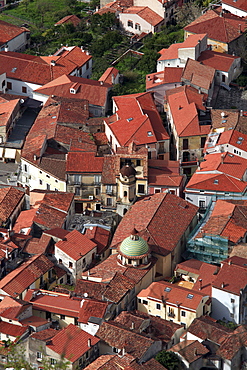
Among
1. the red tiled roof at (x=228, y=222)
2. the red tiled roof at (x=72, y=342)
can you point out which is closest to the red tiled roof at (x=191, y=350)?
the red tiled roof at (x=72, y=342)

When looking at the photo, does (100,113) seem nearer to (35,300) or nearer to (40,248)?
(40,248)

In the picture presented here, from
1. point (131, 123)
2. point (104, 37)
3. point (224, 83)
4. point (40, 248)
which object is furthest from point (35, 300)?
point (104, 37)

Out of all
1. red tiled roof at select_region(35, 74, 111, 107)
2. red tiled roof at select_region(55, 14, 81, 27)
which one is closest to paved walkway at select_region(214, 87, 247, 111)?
red tiled roof at select_region(35, 74, 111, 107)

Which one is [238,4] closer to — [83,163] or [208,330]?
[83,163]

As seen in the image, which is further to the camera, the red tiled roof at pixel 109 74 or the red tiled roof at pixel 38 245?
the red tiled roof at pixel 109 74

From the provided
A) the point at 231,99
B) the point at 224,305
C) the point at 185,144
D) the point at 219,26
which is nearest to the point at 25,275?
the point at 224,305

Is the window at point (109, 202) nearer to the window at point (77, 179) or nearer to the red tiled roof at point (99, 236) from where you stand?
the window at point (77, 179)
